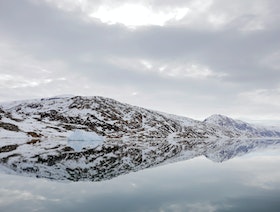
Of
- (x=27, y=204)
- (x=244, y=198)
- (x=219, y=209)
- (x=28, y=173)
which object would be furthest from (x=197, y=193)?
(x=28, y=173)

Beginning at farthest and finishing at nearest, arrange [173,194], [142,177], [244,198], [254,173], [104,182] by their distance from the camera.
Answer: [254,173]
[142,177]
[104,182]
[173,194]
[244,198]

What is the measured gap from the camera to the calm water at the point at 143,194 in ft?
70.1

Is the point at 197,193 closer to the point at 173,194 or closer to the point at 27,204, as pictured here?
the point at 173,194

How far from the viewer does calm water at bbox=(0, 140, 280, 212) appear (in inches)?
842

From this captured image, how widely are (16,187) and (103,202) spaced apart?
10.7 meters

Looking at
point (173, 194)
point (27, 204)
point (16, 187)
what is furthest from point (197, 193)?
point (16, 187)

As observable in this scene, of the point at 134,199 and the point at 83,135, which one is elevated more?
the point at 83,135

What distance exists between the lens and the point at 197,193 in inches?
1041

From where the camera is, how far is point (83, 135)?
169m

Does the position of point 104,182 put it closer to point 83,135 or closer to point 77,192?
point 77,192

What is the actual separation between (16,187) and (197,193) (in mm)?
17370

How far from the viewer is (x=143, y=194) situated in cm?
2581

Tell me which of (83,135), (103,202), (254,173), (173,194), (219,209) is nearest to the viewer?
(219,209)

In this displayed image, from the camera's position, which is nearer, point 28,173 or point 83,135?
point 28,173
